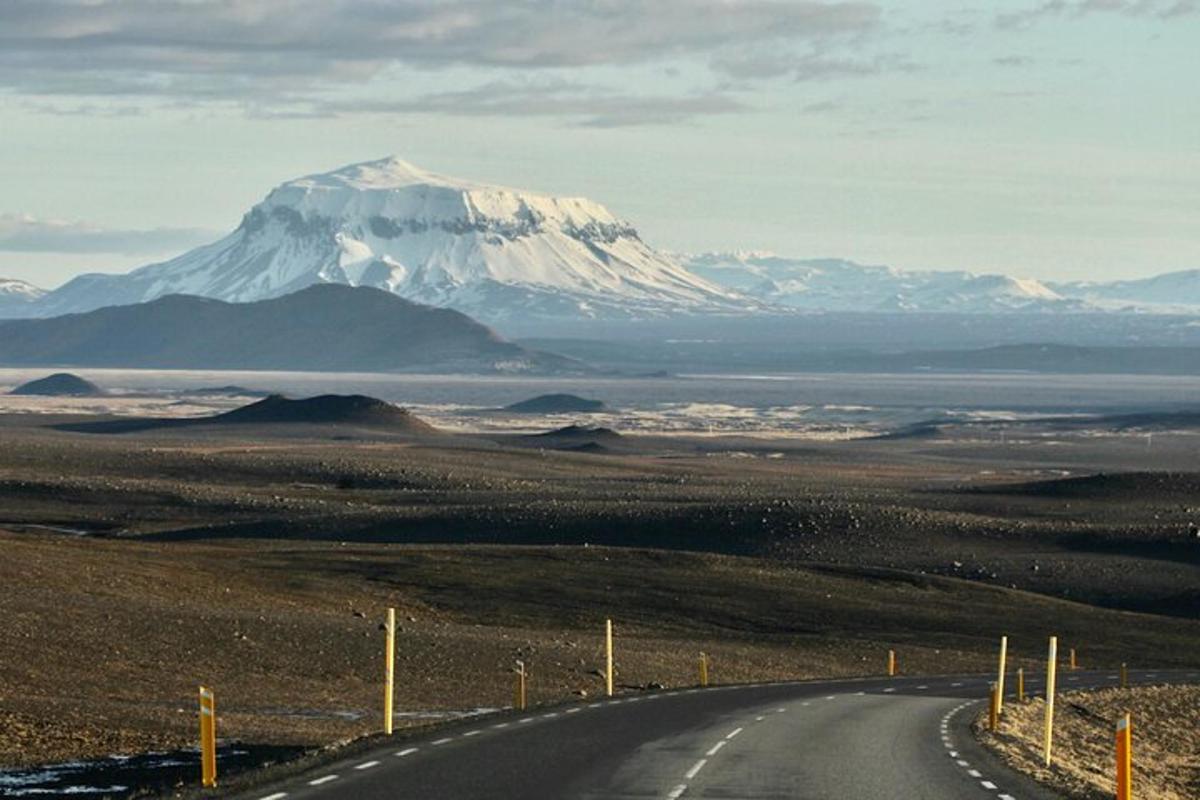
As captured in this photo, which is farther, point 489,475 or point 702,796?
point 489,475

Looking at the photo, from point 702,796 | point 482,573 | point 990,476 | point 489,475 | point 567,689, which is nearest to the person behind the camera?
point 702,796

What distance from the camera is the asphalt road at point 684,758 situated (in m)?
25.5

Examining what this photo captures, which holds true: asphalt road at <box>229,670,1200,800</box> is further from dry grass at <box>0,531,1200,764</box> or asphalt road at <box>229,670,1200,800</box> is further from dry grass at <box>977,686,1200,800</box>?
dry grass at <box>0,531,1200,764</box>

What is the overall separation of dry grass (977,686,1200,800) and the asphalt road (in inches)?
28.5

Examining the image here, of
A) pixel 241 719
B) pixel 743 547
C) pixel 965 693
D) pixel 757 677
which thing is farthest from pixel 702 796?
pixel 743 547

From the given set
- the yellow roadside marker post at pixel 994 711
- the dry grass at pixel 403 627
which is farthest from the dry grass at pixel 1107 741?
the dry grass at pixel 403 627

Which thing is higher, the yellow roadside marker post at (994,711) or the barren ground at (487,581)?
the yellow roadside marker post at (994,711)

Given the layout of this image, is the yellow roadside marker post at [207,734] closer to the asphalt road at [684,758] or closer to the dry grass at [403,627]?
the asphalt road at [684,758]

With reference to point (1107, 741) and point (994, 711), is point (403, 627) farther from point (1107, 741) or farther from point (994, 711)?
point (994, 711)

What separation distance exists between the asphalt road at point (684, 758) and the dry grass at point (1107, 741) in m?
0.72

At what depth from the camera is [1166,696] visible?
164 feet

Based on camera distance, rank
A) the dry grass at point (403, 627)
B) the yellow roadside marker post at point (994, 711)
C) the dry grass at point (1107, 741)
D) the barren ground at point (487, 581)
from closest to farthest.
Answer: the dry grass at point (1107, 741) → the yellow roadside marker post at point (994, 711) → the dry grass at point (403, 627) → the barren ground at point (487, 581)

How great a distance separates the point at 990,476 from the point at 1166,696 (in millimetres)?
101813

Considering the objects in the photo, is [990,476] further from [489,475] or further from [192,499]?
[192,499]
